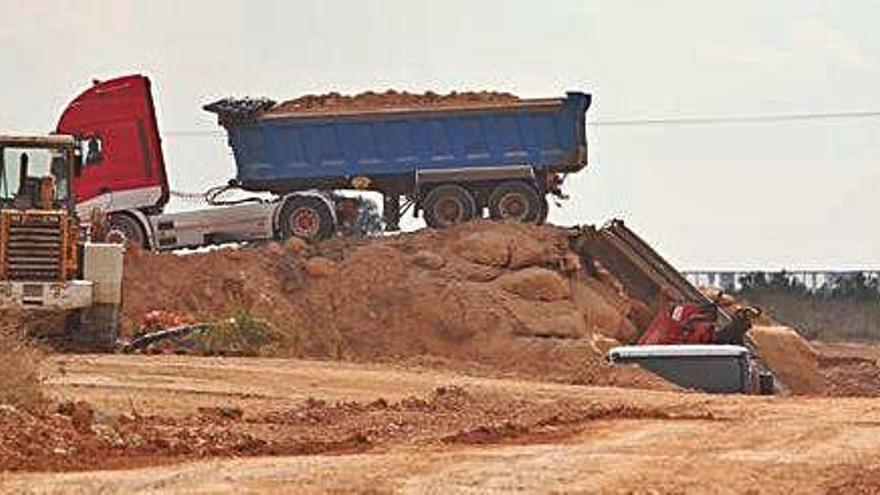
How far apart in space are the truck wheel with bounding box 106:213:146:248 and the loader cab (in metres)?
9.01

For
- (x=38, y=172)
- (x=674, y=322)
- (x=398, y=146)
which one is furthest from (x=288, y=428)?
(x=398, y=146)

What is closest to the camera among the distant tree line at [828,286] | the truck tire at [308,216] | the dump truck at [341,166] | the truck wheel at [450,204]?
the dump truck at [341,166]

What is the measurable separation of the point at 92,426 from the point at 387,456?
3246mm

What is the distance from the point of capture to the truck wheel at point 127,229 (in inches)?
1409

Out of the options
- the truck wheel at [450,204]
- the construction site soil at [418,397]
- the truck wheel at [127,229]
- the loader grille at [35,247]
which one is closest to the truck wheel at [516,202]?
the truck wheel at [450,204]

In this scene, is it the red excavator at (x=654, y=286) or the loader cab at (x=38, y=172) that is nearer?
the loader cab at (x=38, y=172)

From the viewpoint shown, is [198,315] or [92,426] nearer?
[92,426]

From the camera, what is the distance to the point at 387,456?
49.6 feet

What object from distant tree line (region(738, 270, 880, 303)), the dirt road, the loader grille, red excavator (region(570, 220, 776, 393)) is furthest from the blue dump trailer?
distant tree line (region(738, 270, 880, 303))

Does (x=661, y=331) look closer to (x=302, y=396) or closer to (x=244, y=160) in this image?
(x=244, y=160)

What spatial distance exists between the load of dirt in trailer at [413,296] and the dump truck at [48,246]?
18.9 feet

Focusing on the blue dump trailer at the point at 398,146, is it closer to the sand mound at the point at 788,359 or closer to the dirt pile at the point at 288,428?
the sand mound at the point at 788,359

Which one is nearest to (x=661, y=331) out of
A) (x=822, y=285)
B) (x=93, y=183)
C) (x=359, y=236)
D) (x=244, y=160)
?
(x=359, y=236)

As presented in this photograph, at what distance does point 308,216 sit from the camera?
1443 inches
